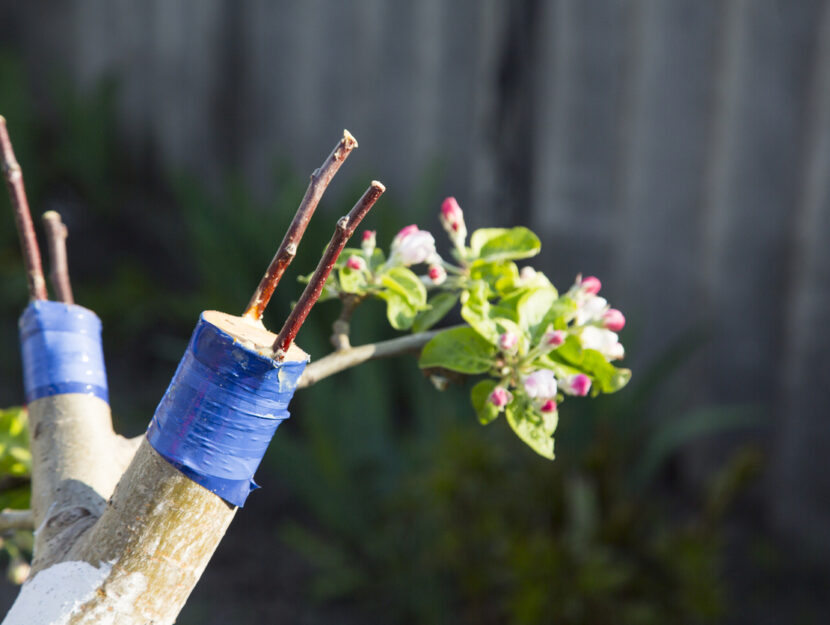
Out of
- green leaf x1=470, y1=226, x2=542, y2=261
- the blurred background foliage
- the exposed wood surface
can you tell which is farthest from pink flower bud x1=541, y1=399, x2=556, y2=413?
the exposed wood surface

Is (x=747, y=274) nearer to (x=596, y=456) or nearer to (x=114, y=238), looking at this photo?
(x=596, y=456)

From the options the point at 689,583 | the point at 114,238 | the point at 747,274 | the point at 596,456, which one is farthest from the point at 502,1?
the point at 114,238

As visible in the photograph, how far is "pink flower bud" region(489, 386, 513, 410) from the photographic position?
1.64 feet

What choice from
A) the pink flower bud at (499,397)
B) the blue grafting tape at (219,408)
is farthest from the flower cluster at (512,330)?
the blue grafting tape at (219,408)

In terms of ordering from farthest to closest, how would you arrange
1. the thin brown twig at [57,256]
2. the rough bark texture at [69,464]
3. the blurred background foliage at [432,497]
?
the blurred background foliage at [432,497] < the thin brown twig at [57,256] < the rough bark texture at [69,464]

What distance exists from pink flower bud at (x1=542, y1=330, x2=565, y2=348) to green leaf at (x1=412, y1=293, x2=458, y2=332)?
0.27 ft

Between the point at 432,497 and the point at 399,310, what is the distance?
1141mm

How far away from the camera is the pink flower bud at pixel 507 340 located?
49cm

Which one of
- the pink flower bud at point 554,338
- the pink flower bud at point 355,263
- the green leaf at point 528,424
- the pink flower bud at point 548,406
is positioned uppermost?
the pink flower bud at point 355,263

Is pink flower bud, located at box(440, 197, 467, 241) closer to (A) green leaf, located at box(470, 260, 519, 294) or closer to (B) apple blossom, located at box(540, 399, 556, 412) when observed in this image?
(A) green leaf, located at box(470, 260, 519, 294)

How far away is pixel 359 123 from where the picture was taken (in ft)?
10.1

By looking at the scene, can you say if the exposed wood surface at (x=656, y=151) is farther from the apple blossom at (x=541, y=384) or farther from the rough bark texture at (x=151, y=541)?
the rough bark texture at (x=151, y=541)

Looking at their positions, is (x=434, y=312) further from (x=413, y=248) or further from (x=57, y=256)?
(x=57, y=256)

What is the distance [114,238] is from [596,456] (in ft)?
9.43
